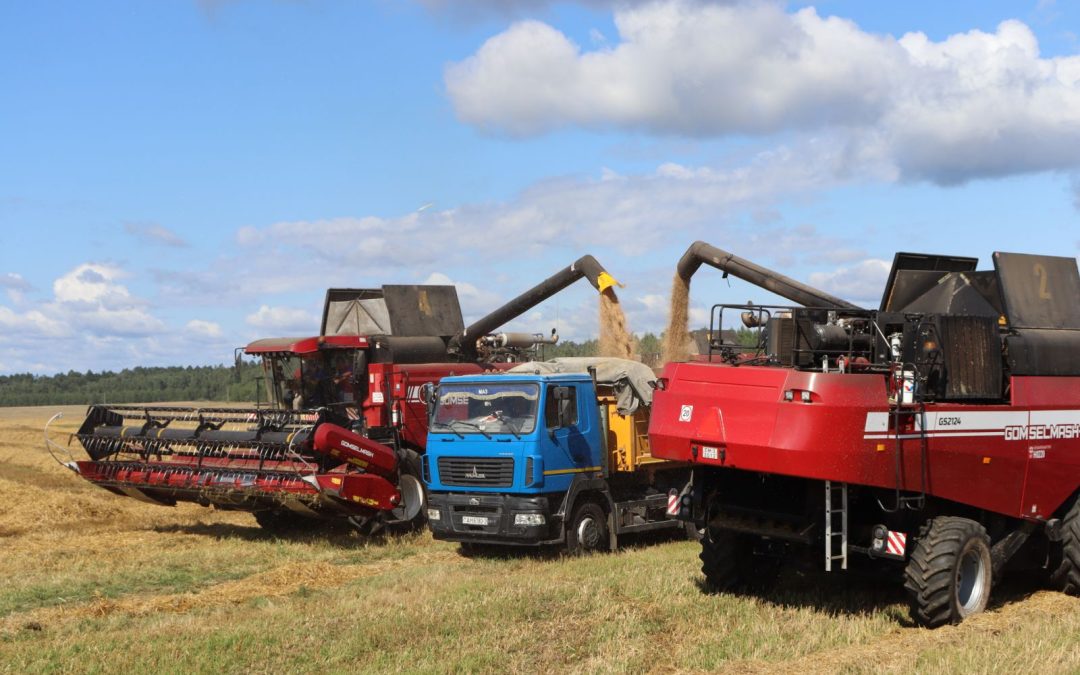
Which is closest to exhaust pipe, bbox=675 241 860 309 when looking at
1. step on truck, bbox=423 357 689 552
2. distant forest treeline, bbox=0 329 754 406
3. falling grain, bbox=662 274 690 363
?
falling grain, bbox=662 274 690 363

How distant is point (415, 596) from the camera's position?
10.7m

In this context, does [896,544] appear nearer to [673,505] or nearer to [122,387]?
[673,505]

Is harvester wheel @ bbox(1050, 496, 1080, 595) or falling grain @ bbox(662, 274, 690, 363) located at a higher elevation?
falling grain @ bbox(662, 274, 690, 363)

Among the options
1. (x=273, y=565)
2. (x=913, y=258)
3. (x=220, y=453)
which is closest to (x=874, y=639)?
(x=913, y=258)

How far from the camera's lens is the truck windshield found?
44.2 feet

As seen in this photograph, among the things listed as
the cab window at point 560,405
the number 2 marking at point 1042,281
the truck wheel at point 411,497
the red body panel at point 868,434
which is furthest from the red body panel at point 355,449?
the number 2 marking at point 1042,281

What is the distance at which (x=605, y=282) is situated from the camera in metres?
19.0

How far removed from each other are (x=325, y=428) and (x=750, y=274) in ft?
22.2

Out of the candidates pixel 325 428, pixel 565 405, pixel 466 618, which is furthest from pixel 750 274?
pixel 466 618

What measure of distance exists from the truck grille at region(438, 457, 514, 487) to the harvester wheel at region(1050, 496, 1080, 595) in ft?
19.5

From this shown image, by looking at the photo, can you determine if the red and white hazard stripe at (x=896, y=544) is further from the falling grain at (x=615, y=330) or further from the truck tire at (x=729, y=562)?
the falling grain at (x=615, y=330)

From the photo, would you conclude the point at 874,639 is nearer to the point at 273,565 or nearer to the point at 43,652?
the point at 43,652

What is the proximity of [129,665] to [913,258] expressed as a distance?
8095 mm

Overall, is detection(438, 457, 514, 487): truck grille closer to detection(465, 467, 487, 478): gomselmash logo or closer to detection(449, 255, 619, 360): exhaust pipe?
detection(465, 467, 487, 478): gomselmash logo
